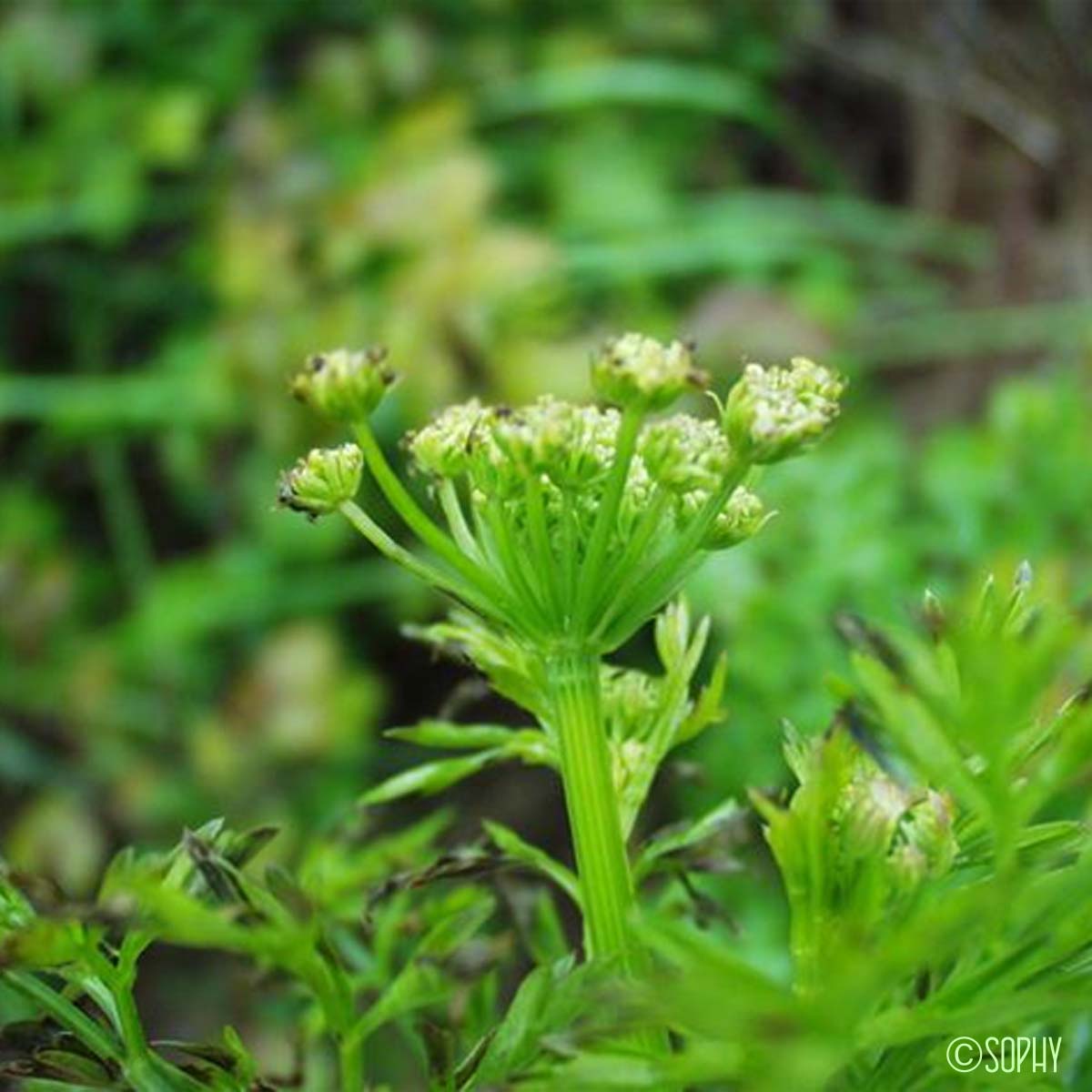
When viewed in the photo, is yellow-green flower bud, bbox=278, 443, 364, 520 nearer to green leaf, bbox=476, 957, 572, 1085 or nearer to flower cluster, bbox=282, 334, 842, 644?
flower cluster, bbox=282, 334, 842, 644

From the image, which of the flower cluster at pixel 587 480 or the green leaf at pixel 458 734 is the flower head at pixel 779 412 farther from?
the green leaf at pixel 458 734

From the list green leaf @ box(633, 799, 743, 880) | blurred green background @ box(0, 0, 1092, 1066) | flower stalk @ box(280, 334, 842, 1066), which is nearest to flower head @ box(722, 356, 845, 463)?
flower stalk @ box(280, 334, 842, 1066)

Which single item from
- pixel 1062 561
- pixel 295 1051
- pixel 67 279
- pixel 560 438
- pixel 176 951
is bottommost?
pixel 176 951

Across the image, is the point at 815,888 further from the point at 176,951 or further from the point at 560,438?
the point at 176,951

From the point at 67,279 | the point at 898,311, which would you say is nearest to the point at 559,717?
the point at 67,279

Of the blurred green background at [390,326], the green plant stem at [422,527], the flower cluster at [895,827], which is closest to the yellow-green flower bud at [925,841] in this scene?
the flower cluster at [895,827]

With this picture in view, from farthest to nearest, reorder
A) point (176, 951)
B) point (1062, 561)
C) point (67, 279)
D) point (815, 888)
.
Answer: point (67, 279)
point (176, 951)
point (1062, 561)
point (815, 888)
